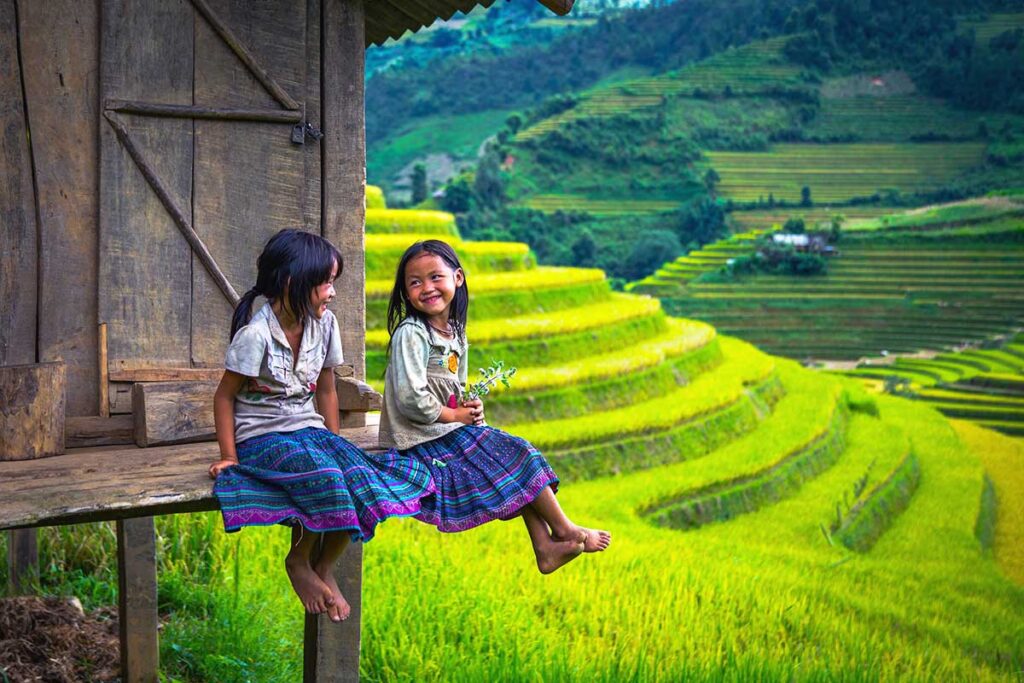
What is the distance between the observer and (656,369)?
703 inches

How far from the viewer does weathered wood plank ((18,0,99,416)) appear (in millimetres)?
3580

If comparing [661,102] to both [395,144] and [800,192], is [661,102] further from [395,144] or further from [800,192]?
[395,144]

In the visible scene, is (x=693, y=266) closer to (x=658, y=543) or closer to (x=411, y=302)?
(x=658, y=543)

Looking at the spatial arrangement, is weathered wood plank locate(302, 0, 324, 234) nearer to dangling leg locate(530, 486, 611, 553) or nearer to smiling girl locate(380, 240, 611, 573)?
smiling girl locate(380, 240, 611, 573)

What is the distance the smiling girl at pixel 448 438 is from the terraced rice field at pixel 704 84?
58308mm

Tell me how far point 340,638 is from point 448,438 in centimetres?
82

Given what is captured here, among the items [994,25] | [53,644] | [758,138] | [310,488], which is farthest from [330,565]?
[758,138]

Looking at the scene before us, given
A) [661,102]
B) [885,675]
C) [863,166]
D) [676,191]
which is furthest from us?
[661,102]

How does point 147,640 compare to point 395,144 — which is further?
point 395,144

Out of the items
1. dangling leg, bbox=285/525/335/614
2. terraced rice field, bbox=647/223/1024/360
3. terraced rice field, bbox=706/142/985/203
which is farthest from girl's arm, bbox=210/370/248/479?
terraced rice field, bbox=706/142/985/203

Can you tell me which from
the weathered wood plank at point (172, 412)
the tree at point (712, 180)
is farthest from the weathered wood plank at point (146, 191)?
the tree at point (712, 180)

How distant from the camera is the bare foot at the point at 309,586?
3162 mm

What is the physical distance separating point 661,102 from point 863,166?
47.4 ft

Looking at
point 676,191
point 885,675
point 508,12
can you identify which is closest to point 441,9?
point 885,675
